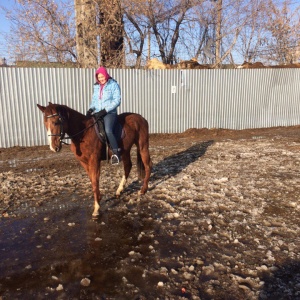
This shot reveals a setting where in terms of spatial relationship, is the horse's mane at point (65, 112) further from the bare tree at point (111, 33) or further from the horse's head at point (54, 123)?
the bare tree at point (111, 33)

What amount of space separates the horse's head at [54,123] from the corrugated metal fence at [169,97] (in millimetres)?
6650

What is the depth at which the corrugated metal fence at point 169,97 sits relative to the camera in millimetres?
10234

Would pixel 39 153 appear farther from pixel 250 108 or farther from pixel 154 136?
pixel 250 108

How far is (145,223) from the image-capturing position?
15.3 ft

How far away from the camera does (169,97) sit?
12.6 m

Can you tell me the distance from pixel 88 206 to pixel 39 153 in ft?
16.7

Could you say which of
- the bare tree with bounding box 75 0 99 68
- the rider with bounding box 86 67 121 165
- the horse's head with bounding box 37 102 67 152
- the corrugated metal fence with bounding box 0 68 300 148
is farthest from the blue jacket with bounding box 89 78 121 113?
the bare tree with bounding box 75 0 99 68

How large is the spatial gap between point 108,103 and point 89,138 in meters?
0.77

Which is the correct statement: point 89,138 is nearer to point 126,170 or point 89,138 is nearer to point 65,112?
point 65,112

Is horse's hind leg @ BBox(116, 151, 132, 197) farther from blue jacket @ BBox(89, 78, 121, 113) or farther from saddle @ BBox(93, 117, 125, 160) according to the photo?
blue jacket @ BBox(89, 78, 121, 113)

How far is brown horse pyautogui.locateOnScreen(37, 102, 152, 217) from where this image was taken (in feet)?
14.3

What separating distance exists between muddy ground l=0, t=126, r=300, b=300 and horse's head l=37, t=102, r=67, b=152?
1.36m

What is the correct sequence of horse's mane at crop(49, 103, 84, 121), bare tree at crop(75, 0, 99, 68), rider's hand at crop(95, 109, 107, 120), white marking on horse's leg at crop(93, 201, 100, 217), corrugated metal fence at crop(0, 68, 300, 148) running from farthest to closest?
bare tree at crop(75, 0, 99, 68), corrugated metal fence at crop(0, 68, 300, 148), rider's hand at crop(95, 109, 107, 120), white marking on horse's leg at crop(93, 201, 100, 217), horse's mane at crop(49, 103, 84, 121)

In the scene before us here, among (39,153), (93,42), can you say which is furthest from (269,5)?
(39,153)
